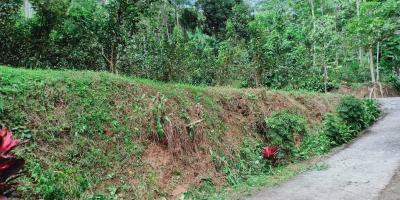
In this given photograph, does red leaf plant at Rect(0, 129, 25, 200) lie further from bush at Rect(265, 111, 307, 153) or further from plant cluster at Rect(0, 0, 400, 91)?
bush at Rect(265, 111, 307, 153)

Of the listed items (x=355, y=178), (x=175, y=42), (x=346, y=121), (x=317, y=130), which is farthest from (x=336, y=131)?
(x=175, y=42)

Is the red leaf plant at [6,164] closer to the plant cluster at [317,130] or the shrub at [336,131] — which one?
the plant cluster at [317,130]

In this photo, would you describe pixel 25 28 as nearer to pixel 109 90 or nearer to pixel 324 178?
pixel 109 90

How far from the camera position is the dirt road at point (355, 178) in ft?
20.0

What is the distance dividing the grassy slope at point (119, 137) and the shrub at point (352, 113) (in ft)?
15.7

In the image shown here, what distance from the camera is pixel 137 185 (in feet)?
18.9

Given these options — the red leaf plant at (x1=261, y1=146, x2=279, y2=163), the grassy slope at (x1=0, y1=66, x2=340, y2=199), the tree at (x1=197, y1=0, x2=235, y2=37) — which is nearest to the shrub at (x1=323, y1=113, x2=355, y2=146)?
the red leaf plant at (x1=261, y1=146, x2=279, y2=163)

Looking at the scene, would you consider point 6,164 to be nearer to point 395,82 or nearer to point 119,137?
point 119,137

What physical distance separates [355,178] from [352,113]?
564 centimetres

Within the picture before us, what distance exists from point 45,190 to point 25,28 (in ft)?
18.2

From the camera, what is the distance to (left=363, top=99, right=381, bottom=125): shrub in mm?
13387

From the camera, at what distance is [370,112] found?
14.2 m

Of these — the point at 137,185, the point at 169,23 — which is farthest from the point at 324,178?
the point at 169,23

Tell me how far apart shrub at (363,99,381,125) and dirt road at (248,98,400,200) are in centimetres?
224
